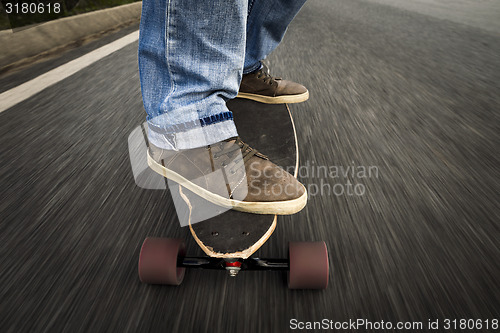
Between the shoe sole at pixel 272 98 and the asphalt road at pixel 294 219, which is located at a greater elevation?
the shoe sole at pixel 272 98

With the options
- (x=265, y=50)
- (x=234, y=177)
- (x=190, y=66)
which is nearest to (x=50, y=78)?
(x=265, y=50)

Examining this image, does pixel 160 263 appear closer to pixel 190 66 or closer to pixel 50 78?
pixel 190 66

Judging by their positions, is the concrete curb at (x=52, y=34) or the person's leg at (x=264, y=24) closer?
the person's leg at (x=264, y=24)

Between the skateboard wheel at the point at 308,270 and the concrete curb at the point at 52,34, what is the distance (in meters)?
2.95

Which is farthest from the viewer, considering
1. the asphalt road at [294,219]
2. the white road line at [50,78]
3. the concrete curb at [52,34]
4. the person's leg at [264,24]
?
the concrete curb at [52,34]

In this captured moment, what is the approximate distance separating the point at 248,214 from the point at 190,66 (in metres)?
0.54

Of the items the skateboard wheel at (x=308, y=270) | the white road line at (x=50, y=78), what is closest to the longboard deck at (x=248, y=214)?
the skateboard wheel at (x=308, y=270)

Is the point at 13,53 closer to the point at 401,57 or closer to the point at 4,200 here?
the point at 4,200

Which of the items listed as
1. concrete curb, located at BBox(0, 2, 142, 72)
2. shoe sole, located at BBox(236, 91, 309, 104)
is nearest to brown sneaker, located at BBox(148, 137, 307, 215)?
shoe sole, located at BBox(236, 91, 309, 104)

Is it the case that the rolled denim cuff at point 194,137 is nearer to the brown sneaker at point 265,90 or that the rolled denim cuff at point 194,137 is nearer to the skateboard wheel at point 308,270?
the skateboard wheel at point 308,270

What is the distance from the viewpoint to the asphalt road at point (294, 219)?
2.88ft

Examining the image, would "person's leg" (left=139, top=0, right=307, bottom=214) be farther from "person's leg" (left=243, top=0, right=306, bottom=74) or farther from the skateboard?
"person's leg" (left=243, top=0, right=306, bottom=74)

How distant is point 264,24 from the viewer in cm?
171

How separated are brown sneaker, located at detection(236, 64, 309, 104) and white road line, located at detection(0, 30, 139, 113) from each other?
1540 mm
